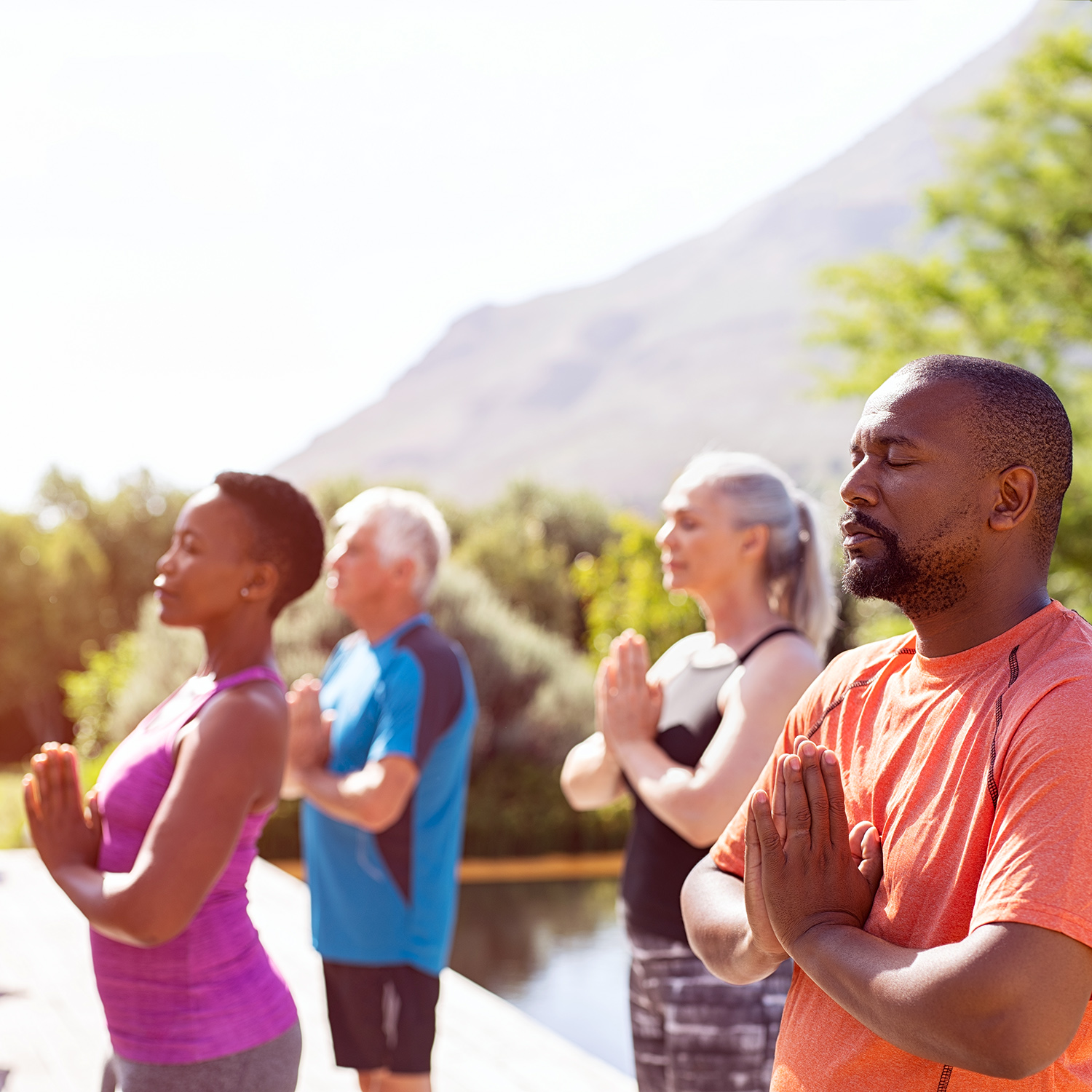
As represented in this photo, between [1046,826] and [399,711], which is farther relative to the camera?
[399,711]

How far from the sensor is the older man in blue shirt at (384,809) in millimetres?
2789

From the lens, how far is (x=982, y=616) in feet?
3.94

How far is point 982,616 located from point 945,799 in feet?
0.64

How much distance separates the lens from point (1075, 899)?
0.98 metres

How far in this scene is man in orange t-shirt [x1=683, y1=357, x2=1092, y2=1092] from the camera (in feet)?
3.26

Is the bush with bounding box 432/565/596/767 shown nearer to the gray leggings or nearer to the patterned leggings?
the patterned leggings

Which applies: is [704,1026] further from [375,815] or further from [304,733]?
[304,733]

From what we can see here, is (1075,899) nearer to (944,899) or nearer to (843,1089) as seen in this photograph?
(944,899)

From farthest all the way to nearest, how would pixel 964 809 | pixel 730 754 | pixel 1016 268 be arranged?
pixel 1016 268, pixel 730 754, pixel 964 809

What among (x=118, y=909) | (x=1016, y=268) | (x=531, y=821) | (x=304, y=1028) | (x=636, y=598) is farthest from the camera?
(x=1016, y=268)

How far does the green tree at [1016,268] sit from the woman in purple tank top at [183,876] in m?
13.3

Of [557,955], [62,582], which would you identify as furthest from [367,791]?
[62,582]

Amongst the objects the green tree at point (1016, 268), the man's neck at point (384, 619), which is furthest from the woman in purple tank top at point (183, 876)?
Answer: the green tree at point (1016, 268)

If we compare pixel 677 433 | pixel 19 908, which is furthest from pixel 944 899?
pixel 677 433
